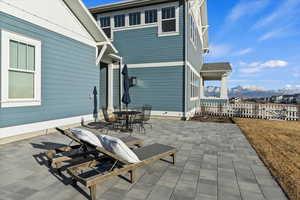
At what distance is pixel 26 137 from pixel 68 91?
228 cm

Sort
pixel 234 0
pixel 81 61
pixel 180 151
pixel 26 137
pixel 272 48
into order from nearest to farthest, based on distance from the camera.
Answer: pixel 180 151
pixel 26 137
pixel 81 61
pixel 234 0
pixel 272 48

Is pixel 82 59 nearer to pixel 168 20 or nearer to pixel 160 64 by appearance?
pixel 160 64

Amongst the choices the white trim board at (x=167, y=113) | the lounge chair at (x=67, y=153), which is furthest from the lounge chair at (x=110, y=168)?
the white trim board at (x=167, y=113)

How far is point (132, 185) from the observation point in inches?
109

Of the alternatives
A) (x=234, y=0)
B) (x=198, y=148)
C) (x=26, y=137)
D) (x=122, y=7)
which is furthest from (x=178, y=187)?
(x=234, y=0)

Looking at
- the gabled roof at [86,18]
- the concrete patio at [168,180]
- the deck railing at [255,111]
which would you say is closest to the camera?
the concrete patio at [168,180]

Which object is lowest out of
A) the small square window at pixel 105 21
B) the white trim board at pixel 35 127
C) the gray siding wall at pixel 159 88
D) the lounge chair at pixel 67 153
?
the lounge chair at pixel 67 153

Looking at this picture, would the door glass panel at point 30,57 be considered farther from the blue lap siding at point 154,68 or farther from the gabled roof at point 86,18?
the blue lap siding at point 154,68

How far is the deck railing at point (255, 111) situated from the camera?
1100 cm

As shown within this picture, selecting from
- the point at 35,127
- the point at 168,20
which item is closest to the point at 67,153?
the point at 35,127

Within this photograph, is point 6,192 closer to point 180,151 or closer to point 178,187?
point 178,187

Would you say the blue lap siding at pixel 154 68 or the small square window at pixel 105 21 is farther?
the small square window at pixel 105 21

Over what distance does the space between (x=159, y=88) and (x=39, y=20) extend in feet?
21.7

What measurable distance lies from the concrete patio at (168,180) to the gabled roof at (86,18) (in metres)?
5.57
